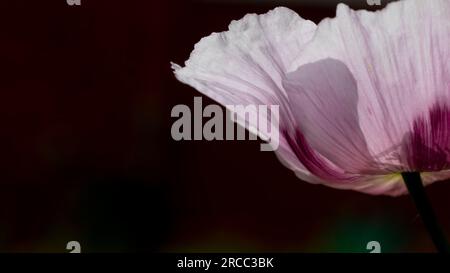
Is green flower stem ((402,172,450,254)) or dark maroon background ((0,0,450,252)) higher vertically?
dark maroon background ((0,0,450,252))

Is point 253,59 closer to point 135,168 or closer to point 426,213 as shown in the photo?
point 426,213

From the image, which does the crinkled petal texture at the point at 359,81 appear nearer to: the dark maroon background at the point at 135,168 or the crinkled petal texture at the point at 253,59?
the crinkled petal texture at the point at 253,59

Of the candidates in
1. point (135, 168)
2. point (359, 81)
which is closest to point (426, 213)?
point (359, 81)

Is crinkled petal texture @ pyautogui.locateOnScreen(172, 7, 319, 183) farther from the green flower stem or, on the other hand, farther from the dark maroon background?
the dark maroon background

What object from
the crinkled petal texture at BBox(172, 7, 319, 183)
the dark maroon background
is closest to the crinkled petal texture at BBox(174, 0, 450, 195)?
the crinkled petal texture at BBox(172, 7, 319, 183)
